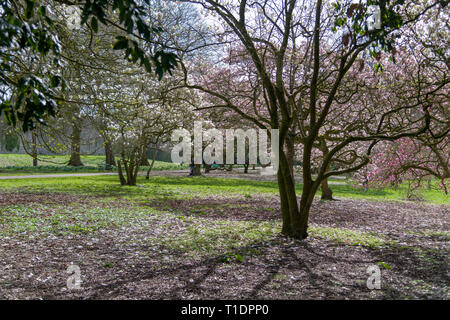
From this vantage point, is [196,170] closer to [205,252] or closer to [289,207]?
[289,207]

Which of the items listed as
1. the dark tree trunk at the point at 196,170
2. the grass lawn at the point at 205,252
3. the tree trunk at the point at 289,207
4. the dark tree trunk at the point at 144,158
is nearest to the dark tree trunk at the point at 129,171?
the dark tree trunk at the point at 144,158

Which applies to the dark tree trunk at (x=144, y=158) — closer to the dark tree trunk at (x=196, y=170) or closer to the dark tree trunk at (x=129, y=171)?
the dark tree trunk at (x=129, y=171)

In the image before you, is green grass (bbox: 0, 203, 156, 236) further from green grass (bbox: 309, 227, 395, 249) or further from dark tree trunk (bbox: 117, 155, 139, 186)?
dark tree trunk (bbox: 117, 155, 139, 186)

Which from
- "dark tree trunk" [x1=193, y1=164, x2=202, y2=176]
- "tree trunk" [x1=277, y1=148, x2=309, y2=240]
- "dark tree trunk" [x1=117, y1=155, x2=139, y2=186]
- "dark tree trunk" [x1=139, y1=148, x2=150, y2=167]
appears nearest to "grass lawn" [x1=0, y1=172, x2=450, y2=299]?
"tree trunk" [x1=277, y1=148, x2=309, y2=240]

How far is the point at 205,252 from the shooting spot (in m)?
6.75

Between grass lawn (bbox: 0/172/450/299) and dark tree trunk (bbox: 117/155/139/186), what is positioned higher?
dark tree trunk (bbox: 117/155/139/186)

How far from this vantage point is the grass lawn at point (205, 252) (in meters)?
4.89

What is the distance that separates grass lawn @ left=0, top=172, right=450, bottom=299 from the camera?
16.0 ft

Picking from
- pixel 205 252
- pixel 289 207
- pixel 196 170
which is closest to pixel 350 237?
pixel 289 207

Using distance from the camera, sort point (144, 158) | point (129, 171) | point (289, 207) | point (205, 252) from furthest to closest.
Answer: point (144, 158)
point (129, 171)
point (289, 207)
point (205, 252)

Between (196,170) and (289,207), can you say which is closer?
(289,207)
